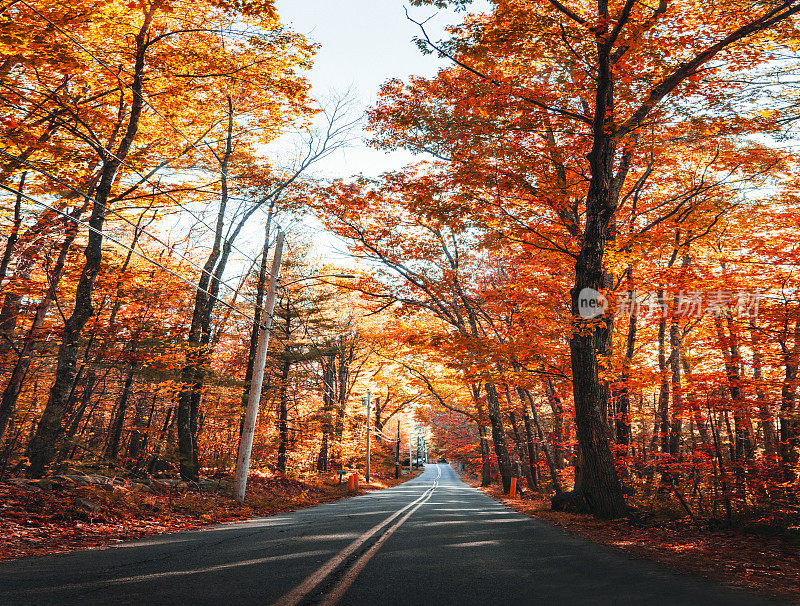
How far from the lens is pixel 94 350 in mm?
14758

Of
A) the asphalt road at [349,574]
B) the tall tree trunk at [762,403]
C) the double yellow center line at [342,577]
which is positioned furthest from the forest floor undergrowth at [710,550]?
the double yellow center line at [342,577]

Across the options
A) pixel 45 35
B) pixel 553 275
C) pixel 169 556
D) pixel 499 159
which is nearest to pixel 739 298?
pixel 553 275

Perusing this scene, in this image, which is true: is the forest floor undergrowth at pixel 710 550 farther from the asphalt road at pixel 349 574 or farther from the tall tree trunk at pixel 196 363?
the tall tree trunk at pixel 196 363

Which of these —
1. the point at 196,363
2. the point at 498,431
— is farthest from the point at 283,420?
the point at 498,431

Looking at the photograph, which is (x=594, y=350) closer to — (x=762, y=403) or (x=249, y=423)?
(x=762, y=403)

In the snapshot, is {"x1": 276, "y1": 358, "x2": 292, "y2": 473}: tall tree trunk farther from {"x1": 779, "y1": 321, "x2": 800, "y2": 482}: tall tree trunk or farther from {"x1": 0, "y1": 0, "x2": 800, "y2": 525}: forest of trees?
{"x1": 779, "y1": 321, "x2": 800, "y2": 482}: tall tree trunk

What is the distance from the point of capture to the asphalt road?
3.40m

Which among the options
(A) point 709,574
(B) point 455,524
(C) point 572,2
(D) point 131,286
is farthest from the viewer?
(D) point 131,286

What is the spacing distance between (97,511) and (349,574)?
6.10 meters

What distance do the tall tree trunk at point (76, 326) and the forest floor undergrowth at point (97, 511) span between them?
1.12m

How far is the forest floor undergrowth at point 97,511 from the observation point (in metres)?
6.14

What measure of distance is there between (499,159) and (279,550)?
1005cm

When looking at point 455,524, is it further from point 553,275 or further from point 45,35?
point 45,35

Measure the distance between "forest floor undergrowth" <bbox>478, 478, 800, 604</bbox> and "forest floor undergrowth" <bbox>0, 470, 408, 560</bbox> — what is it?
7.14 m
